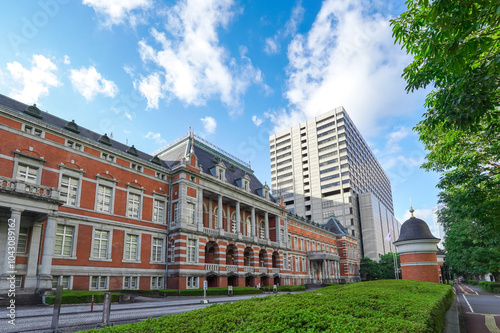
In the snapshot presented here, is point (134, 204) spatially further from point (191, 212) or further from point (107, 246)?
point (191, 212)

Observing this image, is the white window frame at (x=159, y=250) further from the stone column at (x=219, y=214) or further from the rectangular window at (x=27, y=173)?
the rectangular window at (x=27, y=173)

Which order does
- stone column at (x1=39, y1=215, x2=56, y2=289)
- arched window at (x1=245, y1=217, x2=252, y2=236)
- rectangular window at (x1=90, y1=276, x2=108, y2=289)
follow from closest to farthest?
stone column at (x1=39, y1=215, x2=56, y2=289) → rectangular window at (x1=90, y1=276, x2=108, y2=289) → arched window at (x1=245, y1=217, x2=252, y2=236)

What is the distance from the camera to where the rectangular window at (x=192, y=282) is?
32.3 m

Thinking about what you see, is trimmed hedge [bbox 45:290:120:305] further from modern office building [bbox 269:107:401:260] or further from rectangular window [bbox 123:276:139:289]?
modern office building [bbox 269:107:401:260]

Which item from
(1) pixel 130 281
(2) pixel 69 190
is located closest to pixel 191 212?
(1) pixel 130 281

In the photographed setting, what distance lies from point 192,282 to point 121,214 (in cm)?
1041

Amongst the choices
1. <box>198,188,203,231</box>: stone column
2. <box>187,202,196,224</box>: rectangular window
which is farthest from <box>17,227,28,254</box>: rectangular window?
<box>198,188,203,231</box>: stone column

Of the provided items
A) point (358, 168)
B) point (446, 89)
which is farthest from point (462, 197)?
point (358, 168)

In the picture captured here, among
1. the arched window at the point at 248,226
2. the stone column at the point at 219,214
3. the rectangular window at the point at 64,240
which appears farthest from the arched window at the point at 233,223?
the rectangular window at the point at 64,240

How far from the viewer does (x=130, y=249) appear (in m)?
30.3

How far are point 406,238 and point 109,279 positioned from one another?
25761 mm

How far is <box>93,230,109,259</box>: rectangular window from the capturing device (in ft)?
89.9

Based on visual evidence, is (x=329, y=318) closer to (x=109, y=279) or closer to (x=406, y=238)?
(x=406, y=238)

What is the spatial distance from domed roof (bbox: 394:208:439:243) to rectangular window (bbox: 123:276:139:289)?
80.0ft
